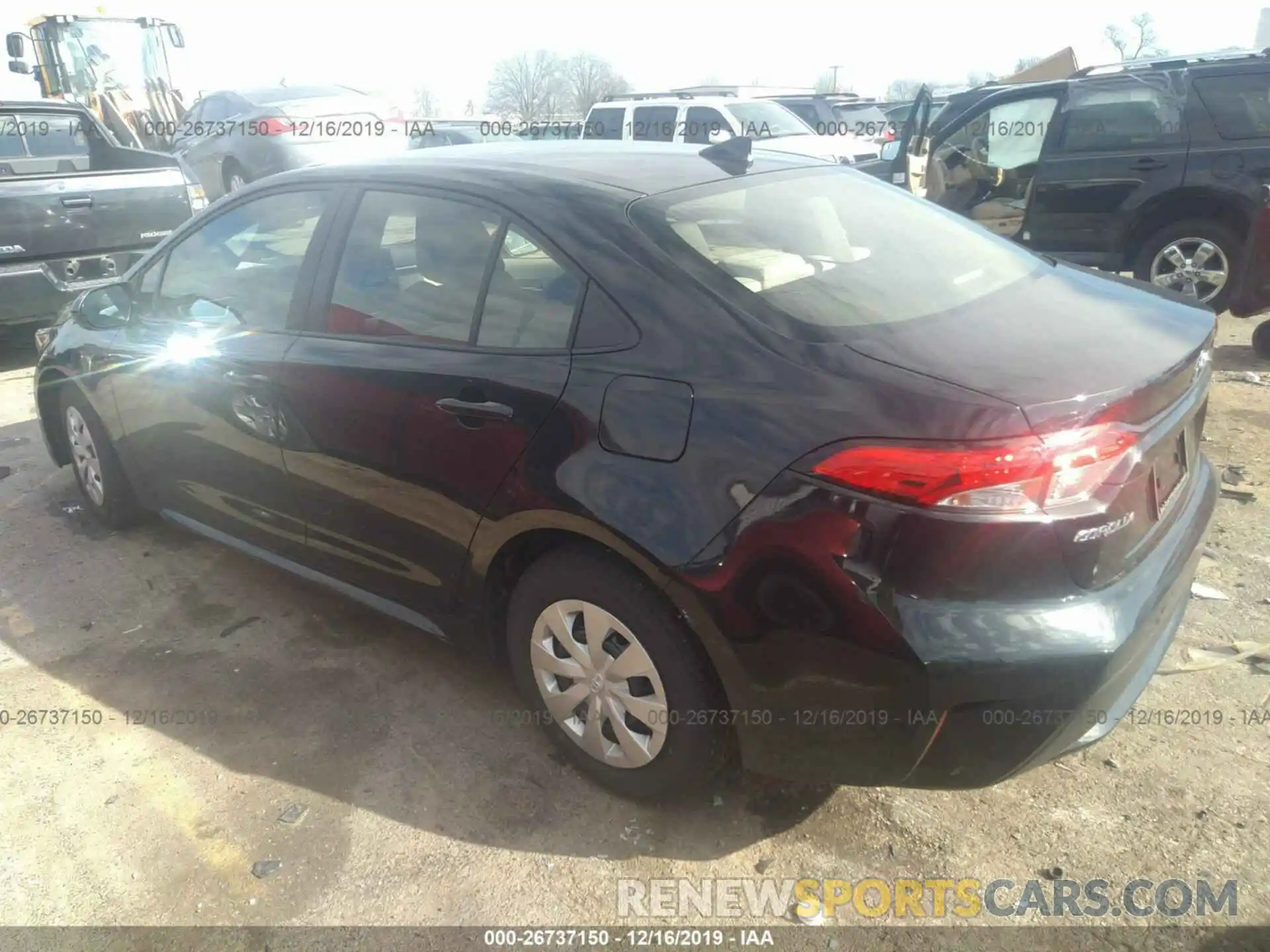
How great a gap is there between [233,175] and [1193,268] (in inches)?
542

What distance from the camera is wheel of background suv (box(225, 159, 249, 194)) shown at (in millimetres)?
14938

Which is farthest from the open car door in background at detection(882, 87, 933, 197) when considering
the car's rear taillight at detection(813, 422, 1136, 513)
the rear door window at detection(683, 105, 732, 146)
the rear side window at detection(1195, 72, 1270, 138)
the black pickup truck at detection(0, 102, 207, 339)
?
the car's rear taillight at detection(813, 422, 1136, 513)

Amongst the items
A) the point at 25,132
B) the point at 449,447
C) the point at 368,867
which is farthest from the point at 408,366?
the point at 25,132

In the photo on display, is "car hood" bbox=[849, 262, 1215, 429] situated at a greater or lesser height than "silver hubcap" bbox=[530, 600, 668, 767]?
greater

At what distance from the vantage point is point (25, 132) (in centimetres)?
830

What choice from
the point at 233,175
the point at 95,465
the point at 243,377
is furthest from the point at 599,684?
the point at 233,175

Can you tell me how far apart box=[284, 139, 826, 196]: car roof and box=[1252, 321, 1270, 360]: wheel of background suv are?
4.72m

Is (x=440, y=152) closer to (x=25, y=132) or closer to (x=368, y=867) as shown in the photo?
(x=368, y=867)

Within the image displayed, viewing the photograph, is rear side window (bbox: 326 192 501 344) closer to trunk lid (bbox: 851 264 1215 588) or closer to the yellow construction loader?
trunk lid (bbox: 851 264 1215 588)

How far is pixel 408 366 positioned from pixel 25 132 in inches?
306

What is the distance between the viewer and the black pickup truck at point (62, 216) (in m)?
6.65

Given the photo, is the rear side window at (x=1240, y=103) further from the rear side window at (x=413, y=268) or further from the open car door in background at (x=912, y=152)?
the rear side window at (x=413, y=268)

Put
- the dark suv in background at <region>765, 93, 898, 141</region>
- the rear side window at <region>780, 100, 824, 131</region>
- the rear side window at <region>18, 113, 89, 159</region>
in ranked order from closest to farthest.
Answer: the rear side window at <region>18, 113, 89, 159</region>, the dark suv in background at <region>765, 93, 898, 141</region>, the rear side window at <region>780, 100, 824, 131</region>

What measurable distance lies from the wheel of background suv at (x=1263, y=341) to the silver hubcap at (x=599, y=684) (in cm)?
591
